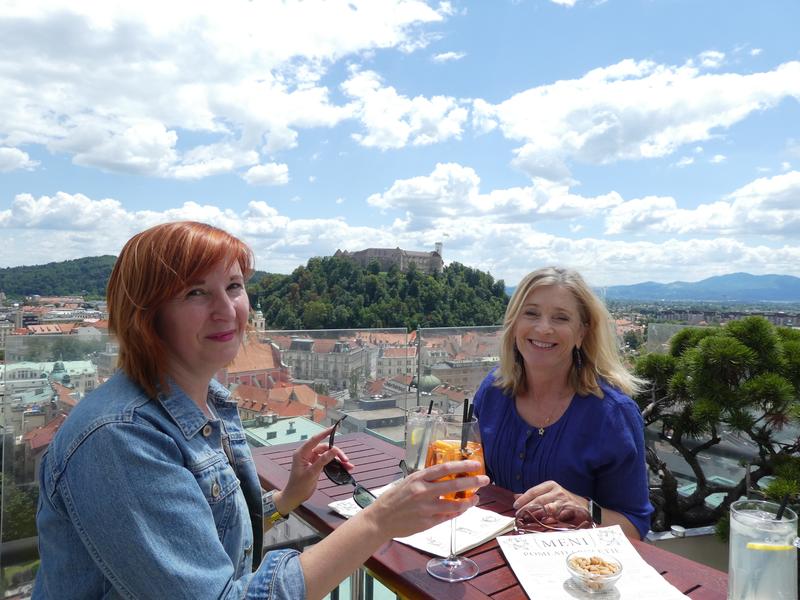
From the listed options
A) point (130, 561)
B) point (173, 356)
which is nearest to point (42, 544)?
point (130, 561)

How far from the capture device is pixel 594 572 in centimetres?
102

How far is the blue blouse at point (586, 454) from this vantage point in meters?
1.71

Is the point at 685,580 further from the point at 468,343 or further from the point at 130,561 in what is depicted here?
the point at 468,343

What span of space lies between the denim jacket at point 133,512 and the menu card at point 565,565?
0.47 meters

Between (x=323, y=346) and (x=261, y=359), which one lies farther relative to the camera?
(x=323, y=346)

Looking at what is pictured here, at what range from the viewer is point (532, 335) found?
2078mm

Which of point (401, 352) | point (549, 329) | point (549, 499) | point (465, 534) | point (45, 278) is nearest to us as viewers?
point (465, 534)

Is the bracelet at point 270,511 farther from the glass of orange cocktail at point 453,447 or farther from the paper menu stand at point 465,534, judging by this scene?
the glass of orange cocktail at point 453,447

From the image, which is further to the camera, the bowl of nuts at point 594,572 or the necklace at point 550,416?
the necklace at point 550,416

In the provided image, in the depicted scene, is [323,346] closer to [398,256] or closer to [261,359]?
[261,359]

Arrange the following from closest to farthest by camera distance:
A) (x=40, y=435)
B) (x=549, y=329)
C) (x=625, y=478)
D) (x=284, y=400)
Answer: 1. (x=625, y=478)
2. (x=549, y=329)
3. (x=40, y=435)
4. (x=284, y=400)

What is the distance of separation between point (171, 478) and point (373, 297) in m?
41.1

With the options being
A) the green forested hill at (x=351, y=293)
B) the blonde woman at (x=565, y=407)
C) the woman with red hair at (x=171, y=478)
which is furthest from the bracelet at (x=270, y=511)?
the green forested hill at (x=351, y=293)

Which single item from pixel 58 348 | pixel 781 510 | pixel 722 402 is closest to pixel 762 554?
pixel 781 510
